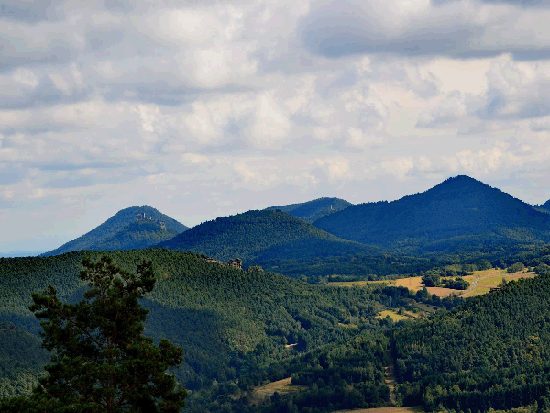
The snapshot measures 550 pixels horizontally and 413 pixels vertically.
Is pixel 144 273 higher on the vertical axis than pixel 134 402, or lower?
higher

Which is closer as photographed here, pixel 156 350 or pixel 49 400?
pixel 49 400

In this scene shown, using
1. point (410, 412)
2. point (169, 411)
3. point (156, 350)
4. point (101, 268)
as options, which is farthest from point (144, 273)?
point (410, 412)

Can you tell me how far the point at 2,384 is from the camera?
197875 mm

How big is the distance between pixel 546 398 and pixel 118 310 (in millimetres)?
136618

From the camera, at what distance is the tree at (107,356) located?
7581 centimetres

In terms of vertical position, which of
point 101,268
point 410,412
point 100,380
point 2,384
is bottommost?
point 410,412

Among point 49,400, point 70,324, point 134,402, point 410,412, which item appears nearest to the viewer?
point 49,400

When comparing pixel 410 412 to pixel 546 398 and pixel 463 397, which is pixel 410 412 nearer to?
pixel 463 397

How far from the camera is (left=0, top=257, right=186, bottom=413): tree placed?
75.8m

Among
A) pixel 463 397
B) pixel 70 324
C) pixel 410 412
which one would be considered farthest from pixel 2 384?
pixel 70 324

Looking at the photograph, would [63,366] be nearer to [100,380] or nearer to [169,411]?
[100,380]

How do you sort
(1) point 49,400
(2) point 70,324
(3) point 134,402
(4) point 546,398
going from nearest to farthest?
1. (1) point 49,400
2. (3) point 134,402
3. (2) point 70,324
4. (4) point 546,398

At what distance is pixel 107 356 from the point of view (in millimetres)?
79375

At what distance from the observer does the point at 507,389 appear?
194 metres
